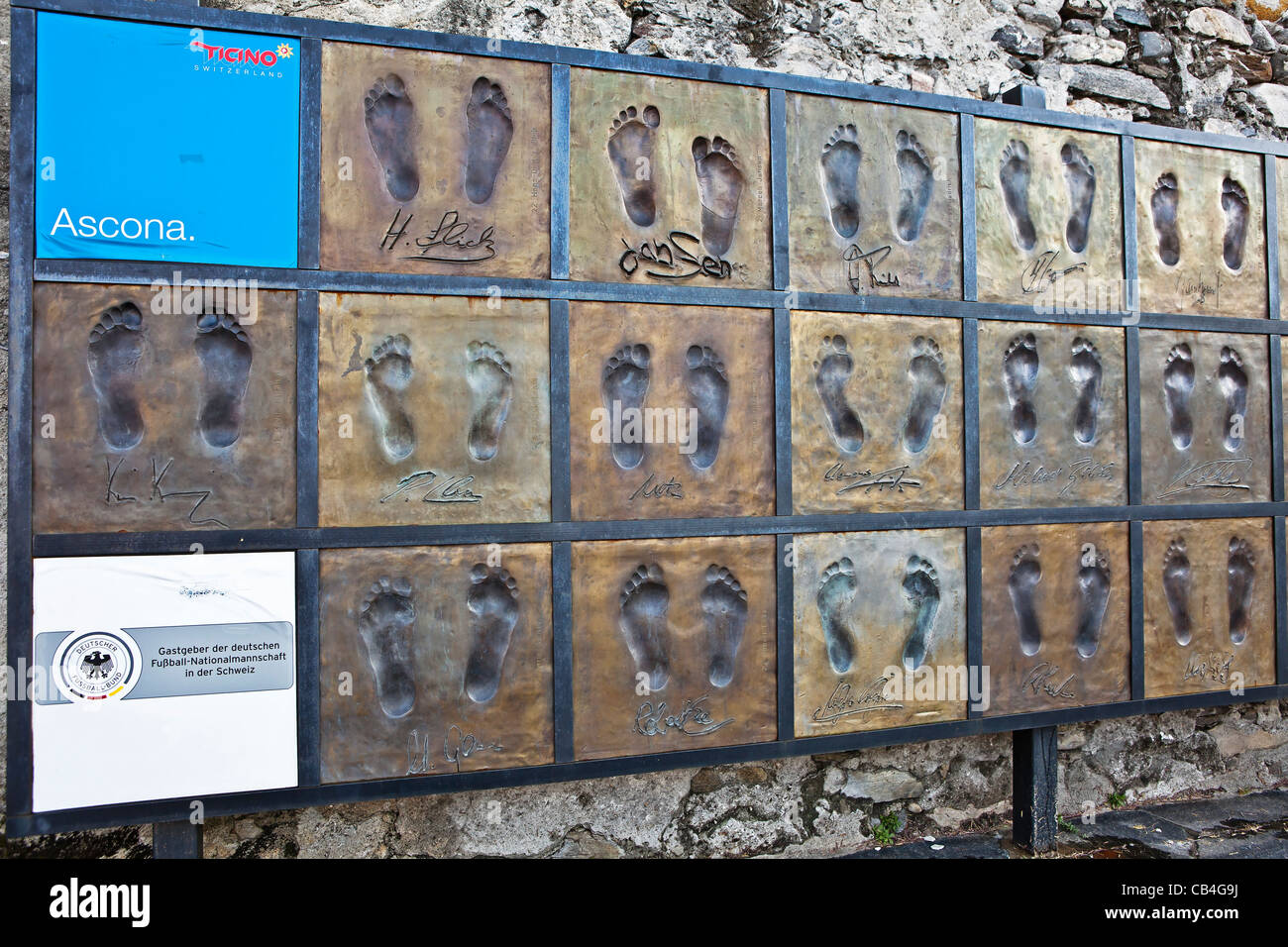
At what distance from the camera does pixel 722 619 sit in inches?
101

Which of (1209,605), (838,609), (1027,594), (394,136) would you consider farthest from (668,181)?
(1209,605)

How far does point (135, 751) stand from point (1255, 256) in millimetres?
4081

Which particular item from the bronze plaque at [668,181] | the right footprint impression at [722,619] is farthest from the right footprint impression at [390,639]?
the bronze plaque at [668,181]

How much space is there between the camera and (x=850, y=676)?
267cm

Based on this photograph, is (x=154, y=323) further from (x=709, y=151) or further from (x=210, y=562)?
(x=709, y=151)

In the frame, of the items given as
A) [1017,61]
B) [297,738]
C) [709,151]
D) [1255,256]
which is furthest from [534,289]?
[1255,256]

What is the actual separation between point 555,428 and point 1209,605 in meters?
2.50

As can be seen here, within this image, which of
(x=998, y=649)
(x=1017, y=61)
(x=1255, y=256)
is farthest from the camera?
(x=1017, y=61)
